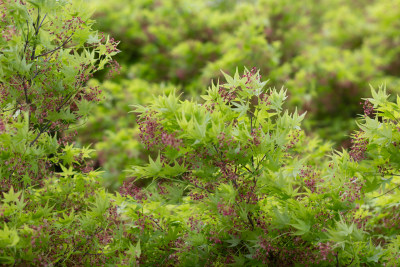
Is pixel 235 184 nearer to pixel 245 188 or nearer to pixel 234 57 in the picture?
pixel 245 188

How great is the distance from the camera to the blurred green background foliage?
831 centimetres

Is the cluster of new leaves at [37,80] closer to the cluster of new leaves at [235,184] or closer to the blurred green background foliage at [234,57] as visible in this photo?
the cluster of new leaves at [235,184]

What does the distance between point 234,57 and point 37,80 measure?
16.1 ft

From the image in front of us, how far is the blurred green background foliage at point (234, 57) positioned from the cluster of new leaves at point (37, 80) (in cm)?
392

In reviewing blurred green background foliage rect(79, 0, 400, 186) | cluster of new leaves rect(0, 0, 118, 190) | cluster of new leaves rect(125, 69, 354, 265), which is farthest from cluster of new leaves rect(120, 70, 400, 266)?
blurred green background foliage rect(79, 0, 400, 186)

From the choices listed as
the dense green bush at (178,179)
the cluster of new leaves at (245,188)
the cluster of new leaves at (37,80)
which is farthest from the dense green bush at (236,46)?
the cluster of new leaves at (245,188)

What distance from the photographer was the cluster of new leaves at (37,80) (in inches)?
125

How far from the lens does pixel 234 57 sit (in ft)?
25.7

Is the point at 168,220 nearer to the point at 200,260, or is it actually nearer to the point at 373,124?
the point at 200,260

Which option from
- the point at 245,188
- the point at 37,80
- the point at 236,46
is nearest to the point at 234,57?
the point at 236,46

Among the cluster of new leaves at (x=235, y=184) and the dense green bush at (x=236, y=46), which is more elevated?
the dense green bush at (x=236, y=46)

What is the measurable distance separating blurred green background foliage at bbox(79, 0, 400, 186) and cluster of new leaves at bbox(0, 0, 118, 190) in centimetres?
392

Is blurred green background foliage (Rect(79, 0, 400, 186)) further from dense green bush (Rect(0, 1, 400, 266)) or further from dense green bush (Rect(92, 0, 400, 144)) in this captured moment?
dense green bush (Rect(0, 1, 400, 266))

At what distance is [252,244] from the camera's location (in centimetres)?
323
